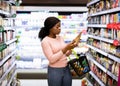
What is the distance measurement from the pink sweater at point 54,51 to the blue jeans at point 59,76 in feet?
0.25

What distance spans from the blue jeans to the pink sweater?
8 cm

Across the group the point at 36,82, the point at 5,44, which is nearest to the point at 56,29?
the point at 5,44

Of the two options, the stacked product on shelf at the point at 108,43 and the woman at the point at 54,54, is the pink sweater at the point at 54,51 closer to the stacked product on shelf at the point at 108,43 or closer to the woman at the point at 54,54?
the woman at the point at 54,54

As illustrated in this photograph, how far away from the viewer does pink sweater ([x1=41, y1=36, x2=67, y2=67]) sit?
418 centimetres

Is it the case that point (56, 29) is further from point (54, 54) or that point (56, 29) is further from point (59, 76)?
point (59, 76)

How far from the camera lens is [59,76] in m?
4.29

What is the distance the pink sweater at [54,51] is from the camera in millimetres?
4184

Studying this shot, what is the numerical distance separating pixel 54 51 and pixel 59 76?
0.39m

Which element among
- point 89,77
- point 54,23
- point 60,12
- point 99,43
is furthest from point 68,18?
point 54,23

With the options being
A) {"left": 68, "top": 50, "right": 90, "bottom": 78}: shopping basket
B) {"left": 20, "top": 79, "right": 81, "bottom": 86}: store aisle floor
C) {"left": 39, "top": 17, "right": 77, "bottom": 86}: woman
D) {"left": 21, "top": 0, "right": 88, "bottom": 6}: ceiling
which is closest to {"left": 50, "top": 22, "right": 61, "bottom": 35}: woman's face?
{"left": 39, "top": 17, "right": 77, "bottom": 86}: woman

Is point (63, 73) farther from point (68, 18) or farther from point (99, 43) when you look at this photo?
point (68, 18)

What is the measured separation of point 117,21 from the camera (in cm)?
412

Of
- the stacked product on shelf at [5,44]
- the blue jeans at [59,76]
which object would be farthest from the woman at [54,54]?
the stacked product on shelf at [5,44]

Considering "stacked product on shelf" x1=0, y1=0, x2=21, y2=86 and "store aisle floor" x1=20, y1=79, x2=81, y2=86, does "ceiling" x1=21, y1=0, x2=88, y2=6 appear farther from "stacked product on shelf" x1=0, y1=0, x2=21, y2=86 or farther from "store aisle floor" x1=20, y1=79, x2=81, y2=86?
"store aisle floor" x1=20, y1=79, x2=81, y2=86
